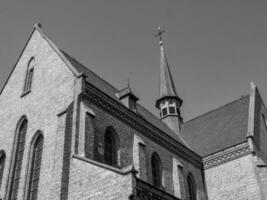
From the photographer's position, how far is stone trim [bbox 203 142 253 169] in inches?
900

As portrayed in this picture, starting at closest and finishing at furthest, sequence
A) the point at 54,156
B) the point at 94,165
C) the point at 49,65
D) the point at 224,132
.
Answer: the point at 94,165 → the point at 54,156 → the point at 49,65 → the point at 224,132

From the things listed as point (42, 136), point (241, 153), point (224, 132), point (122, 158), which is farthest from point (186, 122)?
point (42, 136)

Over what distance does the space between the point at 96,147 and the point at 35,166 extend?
9.39 feet

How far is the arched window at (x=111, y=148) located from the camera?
1700cm

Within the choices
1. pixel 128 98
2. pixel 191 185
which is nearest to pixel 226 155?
pixel 191 185

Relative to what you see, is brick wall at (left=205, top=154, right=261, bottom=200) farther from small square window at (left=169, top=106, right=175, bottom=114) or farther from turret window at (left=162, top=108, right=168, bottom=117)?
turret window at (left=162, top=108, right=168, bottom=117)

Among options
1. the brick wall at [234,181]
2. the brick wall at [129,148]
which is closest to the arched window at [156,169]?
the brick wall at [129,148]

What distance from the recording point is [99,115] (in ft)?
55.7

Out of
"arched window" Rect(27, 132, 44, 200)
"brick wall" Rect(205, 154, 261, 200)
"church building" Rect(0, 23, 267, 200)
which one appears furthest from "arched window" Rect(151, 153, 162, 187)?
"arched window" Rect(27, 132, 44, 200)

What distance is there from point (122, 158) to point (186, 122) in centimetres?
1528

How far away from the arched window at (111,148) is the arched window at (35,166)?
2.87 m

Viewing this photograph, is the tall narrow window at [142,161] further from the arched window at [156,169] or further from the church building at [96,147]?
the arched window at [156,169]

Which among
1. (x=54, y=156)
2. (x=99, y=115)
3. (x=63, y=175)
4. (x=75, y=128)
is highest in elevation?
(x=99, y=115)

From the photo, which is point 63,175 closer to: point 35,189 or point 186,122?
point 35,189
